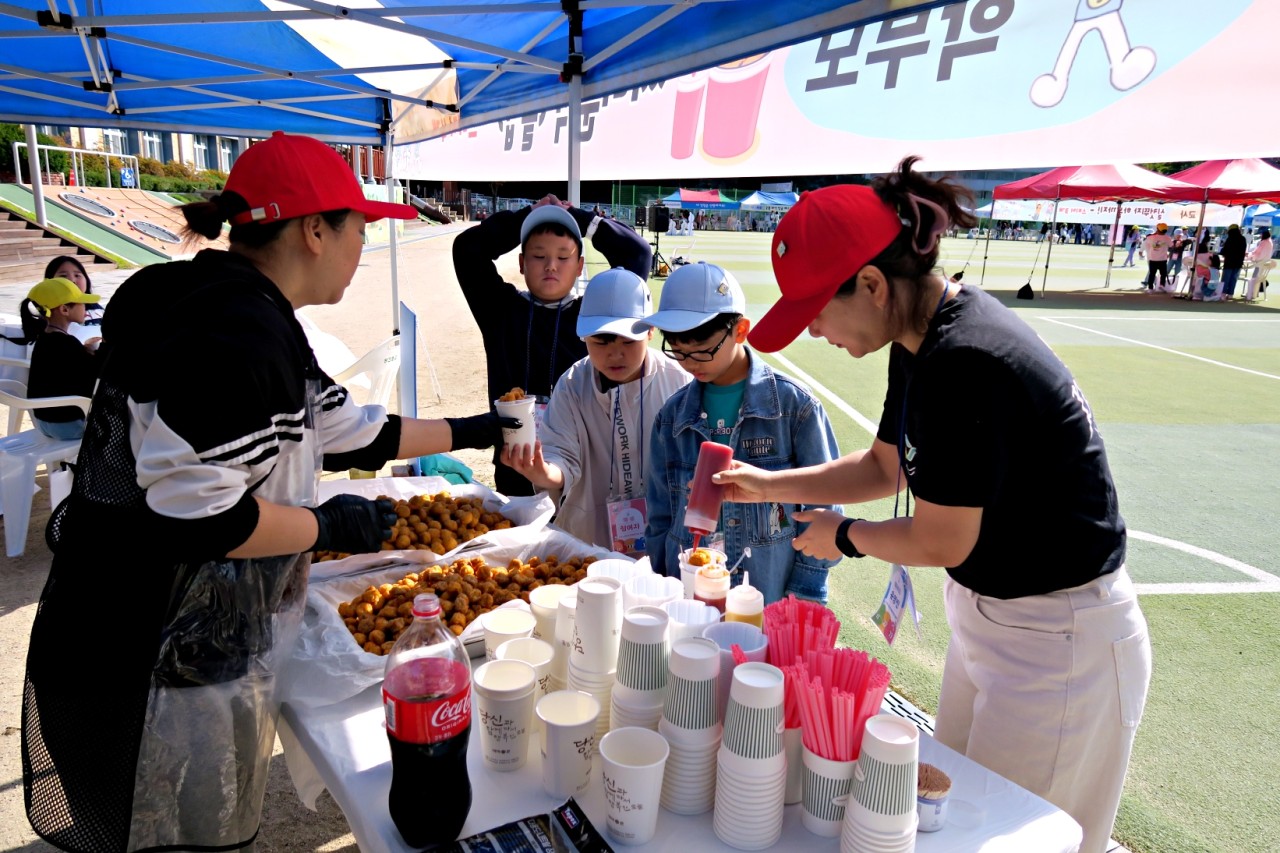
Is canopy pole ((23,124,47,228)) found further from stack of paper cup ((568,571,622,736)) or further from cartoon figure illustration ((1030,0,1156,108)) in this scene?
cartoon figure illustration ((1030,0,1156,108))

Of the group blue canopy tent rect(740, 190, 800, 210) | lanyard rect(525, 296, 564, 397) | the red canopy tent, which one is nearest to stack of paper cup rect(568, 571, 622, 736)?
lanyard rect(525, 296, 564, 397)

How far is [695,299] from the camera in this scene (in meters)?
2.27

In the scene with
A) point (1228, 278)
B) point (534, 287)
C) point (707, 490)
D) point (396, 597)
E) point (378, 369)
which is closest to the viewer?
point (707, 490)

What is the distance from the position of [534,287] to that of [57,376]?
3.62 m

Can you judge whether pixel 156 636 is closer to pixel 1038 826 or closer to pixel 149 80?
pixel 1038 826

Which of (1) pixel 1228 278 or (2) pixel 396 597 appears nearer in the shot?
(2) pixel 396 597

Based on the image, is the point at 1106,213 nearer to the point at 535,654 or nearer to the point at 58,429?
the point at 58,429

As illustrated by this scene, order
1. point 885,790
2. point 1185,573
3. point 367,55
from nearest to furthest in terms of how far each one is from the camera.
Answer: point 885,790 < point 1185,573 < point 367,55

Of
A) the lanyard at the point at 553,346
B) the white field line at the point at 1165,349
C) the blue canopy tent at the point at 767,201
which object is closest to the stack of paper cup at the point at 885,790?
the lanyard at the point at 553,346

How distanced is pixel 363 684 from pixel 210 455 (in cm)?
66

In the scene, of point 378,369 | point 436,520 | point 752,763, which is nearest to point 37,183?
point 378,369

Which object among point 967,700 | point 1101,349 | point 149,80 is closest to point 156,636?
point 967,700

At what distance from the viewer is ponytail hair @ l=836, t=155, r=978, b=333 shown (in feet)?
4.86

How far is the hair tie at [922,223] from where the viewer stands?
1.47 meters
